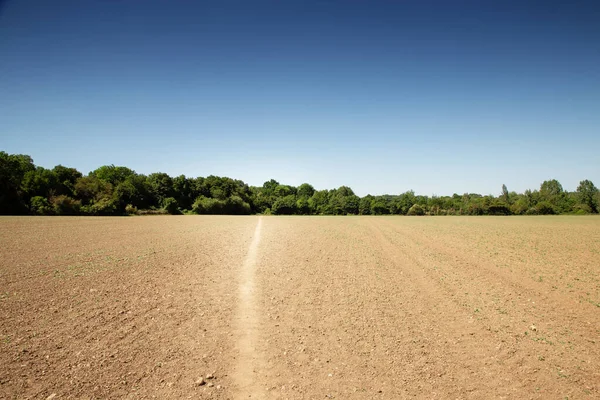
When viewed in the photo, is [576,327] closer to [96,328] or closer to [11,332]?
[96,328]

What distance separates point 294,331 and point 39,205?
68171mm

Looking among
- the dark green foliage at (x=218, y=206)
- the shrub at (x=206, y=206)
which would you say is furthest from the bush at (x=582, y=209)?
the shrub at (x=206, y=206)

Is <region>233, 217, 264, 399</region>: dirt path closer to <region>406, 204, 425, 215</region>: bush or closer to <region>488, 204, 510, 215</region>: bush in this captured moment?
<region>406, 204, 425, 215</region>: bush

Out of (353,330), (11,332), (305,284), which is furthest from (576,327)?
(11,332)

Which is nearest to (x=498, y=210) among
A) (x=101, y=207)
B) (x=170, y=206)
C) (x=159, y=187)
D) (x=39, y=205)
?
(x=170, y=206)

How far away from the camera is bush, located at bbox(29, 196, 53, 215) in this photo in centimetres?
5439

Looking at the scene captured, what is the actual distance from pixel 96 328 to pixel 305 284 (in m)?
7.52

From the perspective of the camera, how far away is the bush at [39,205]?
54391 millimetres

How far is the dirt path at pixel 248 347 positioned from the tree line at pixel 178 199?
64.3 m

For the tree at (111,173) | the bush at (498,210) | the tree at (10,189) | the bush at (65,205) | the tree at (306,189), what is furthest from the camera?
the tree at (306,189)

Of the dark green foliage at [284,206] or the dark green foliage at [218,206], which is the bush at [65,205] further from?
the dark green foliage at [284,206]

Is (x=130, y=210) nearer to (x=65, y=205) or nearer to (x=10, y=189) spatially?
(x=65, y=205)

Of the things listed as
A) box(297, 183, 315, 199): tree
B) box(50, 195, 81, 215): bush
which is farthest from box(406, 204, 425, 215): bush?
box(50, 195, 81, 215): bush

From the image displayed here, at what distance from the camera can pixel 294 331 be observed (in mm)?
8031
